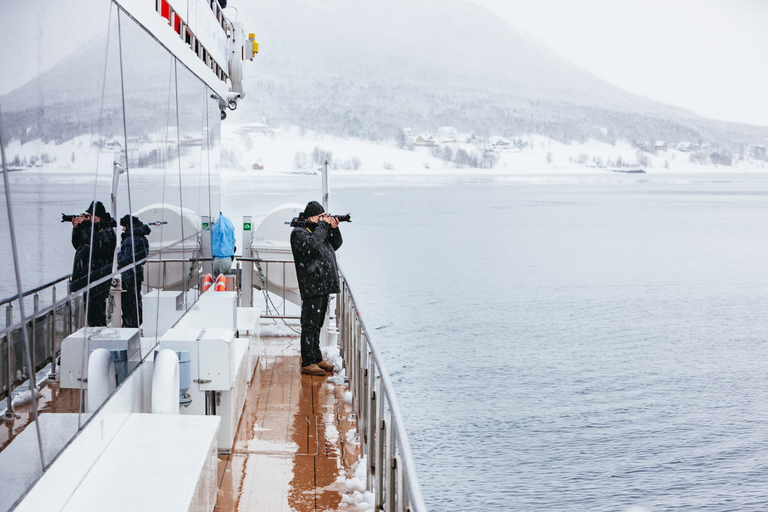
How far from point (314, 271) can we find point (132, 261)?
7.80 ft

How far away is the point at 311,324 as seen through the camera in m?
5.65

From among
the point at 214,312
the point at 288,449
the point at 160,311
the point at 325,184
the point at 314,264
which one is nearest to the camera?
the point at 160,311

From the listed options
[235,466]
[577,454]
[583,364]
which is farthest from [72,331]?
[583,364]

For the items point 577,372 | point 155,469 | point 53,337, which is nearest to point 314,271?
point 155,469

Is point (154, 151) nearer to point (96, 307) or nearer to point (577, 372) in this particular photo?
point (96, 307)

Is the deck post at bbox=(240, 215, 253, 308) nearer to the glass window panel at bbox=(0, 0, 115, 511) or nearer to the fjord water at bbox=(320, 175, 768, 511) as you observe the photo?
the fjord water at bbox=(320, 175, 768, 511)

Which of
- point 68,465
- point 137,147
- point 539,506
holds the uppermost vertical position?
point 137,147

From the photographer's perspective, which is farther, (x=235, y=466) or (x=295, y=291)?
(x=295, y=291)

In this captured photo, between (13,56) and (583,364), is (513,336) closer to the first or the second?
(583,364)

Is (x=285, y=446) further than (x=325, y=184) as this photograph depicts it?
No

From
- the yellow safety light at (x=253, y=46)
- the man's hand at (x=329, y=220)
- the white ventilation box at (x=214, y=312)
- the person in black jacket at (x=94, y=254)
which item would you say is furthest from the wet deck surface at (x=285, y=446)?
the yellow safety light at (x=253, y=46)

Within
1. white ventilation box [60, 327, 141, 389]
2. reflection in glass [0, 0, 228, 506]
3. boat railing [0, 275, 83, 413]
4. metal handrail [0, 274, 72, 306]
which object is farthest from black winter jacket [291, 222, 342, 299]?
metal handrail [0, 274, 72, 306]

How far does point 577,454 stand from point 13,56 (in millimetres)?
12581

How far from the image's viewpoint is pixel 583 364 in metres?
18.2
